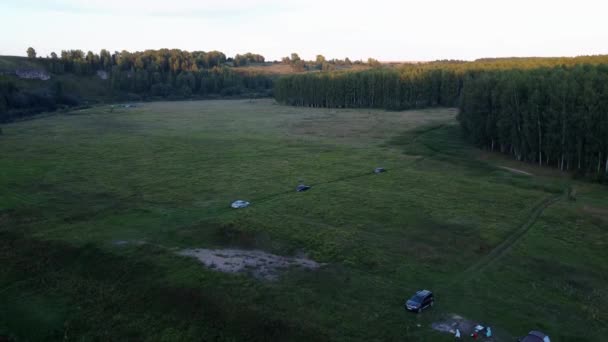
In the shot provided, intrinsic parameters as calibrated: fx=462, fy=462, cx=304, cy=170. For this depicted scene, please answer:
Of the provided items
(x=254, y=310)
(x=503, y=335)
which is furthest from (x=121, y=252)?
(x=503, y=335)

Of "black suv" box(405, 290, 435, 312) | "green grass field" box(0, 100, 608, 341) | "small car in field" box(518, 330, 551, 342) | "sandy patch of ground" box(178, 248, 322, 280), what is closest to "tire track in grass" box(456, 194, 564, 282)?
"green grass field" box(0, 100, 608, 341)

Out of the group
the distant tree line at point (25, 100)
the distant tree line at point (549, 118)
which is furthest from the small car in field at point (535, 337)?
the distant tree line at point (25, 100)

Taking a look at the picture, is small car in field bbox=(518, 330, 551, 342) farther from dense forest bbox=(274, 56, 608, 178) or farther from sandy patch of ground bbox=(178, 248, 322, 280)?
dense forest bbox=(274, 56, 608, 178)

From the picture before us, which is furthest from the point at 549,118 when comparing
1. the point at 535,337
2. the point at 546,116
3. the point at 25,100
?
the point at 25,100

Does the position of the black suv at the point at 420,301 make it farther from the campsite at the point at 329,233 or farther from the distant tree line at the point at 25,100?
the distant tree line at the point at 25,100

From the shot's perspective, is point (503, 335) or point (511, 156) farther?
point (511, 156)

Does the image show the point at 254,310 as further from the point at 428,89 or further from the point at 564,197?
the point at 428,89

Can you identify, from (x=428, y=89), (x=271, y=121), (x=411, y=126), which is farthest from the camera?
(x=428, y=89)
